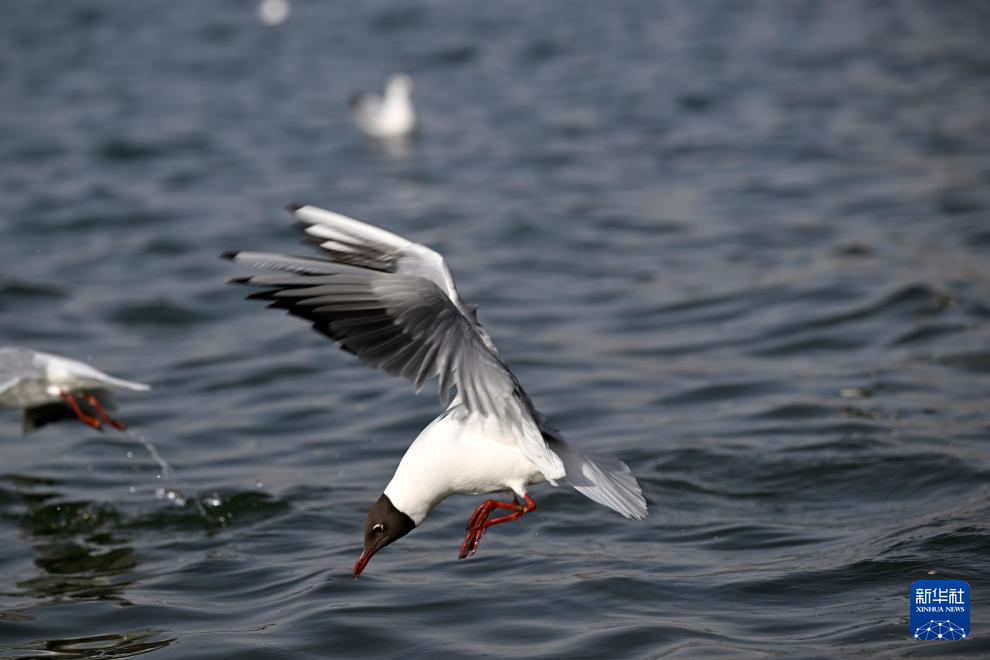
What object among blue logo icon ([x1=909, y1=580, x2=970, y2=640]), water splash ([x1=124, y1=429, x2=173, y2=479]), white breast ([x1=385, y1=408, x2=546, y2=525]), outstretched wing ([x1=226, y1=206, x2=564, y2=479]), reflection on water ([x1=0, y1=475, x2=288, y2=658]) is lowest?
blue logo icon ([x1=909, y1=580, x2=970, y2=640])

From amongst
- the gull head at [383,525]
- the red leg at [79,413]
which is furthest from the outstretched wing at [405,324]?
the red leg at [79,413]

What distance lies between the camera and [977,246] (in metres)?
10.2

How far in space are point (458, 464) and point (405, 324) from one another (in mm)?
659

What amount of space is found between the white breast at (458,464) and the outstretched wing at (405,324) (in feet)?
0.38

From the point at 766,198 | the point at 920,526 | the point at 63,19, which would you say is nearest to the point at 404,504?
the point at 920,526

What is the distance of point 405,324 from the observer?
14.5ft

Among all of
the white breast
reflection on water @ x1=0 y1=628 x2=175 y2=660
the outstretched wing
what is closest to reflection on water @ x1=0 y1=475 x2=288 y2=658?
reflection on water @ x1=0 y1=628 x2=175 y2=660

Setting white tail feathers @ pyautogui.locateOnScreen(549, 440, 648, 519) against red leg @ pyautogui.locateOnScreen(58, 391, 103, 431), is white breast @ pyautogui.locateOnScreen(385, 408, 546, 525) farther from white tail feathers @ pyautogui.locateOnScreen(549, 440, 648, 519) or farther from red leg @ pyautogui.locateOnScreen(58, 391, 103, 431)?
red leg @ pyautogui.locateOnScreen(58, 391, 103, 431)

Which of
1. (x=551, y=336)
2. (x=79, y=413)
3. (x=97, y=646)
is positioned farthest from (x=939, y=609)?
(x=551, y=336)

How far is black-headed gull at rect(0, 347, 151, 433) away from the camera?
6.82m

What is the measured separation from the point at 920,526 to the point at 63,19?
19.0m

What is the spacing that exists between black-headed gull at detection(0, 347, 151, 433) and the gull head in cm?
213

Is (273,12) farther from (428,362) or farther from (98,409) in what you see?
(428,362)

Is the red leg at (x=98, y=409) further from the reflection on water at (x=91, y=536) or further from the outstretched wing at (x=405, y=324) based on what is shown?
the outstretched wing at (x=405, y=324)
